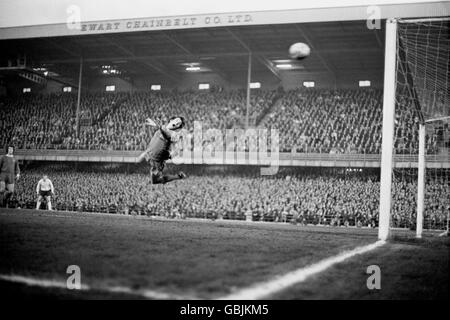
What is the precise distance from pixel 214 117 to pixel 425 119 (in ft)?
55.6

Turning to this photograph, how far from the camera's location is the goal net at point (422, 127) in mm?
14500

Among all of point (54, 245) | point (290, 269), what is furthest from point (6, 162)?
point (290, 269)

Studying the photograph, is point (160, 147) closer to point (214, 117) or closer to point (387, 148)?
point (387, 148)

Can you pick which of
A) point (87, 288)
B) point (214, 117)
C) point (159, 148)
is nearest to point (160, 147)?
point (159, 148)

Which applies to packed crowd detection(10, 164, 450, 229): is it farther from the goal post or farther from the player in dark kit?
the player in dark kit

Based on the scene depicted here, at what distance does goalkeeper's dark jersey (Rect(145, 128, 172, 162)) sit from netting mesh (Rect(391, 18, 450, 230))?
23.1ft

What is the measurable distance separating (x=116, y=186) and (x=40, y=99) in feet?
43.8

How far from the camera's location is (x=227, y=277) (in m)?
5.16

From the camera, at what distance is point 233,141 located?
28.6 metres

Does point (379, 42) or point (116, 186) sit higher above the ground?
point (379, 42)

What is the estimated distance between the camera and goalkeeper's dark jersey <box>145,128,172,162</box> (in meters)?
11.2

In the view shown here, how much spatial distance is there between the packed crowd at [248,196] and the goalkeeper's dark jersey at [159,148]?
13.3 meters

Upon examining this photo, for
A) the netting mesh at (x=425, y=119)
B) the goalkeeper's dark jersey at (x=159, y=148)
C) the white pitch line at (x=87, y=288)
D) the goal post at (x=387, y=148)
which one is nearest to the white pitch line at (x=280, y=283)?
the white pitch line at (x=87, y=288)
